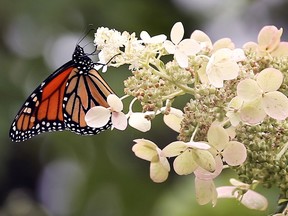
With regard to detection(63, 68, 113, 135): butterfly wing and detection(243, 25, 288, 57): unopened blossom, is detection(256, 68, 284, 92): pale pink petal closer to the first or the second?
detection(243, 25, 288, 57): unopened blossom

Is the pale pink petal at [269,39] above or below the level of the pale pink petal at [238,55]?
above

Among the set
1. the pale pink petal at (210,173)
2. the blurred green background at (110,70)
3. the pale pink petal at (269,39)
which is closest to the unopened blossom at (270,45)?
the pale pink petal at (269,39)

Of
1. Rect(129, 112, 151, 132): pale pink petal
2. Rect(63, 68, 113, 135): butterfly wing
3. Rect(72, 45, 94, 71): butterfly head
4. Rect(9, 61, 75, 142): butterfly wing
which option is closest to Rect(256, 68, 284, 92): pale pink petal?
Rect(129, 112, 151, 132): pale pink petal

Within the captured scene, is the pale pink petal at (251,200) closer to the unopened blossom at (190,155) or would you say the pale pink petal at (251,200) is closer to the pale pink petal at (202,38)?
the unopened blossom at (190,155)

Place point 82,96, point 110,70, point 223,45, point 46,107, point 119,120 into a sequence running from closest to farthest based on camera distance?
1. point 119,120
2. point 223,45
3. point 82,96
4. point 46,107
5. point 110,70

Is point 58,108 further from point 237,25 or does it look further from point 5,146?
point 237,25

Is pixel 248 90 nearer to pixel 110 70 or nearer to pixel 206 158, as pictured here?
pixel 206 158

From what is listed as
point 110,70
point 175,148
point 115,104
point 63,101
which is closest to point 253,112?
point 175,148
